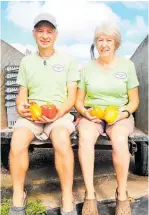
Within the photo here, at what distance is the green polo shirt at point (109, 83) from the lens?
Result: 402 cm

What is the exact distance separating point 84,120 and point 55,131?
1.22ft

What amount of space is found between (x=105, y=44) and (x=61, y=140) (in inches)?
41.8

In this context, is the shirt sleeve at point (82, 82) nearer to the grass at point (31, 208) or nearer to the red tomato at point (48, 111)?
the red tomato at point (48, 111)

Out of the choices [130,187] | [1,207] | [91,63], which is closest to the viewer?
[1,207]

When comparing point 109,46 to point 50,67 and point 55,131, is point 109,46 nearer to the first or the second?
point 50,67

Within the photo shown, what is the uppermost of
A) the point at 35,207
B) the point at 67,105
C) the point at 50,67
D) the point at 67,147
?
the point at 50,67

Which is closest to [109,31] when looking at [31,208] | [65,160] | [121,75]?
[121,75]

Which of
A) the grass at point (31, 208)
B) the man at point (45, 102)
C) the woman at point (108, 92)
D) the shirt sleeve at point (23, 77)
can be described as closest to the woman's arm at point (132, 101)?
the woman at point (108, 92)

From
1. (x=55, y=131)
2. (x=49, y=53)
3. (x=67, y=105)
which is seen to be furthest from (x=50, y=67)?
(x=55, y=131)

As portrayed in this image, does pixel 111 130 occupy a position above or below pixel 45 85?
below

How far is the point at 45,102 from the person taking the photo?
13.1 feet

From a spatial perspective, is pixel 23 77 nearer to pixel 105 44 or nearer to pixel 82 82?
pixel 82 82

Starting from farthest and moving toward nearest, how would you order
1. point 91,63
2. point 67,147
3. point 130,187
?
point 130,187, point 91,63, point 67,147

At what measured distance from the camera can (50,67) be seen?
4008 mm
